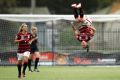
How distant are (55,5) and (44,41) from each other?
44.3 m

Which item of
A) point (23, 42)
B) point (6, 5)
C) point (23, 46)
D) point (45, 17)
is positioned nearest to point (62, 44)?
point (45, 17)

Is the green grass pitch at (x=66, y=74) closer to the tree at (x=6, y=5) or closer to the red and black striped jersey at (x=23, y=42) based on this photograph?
the red and black striped jersey at (x=23, y=42)

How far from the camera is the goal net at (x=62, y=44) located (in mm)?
41500

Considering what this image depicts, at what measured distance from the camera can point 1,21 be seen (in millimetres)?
41531

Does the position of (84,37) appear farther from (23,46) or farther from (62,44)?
(62,44)

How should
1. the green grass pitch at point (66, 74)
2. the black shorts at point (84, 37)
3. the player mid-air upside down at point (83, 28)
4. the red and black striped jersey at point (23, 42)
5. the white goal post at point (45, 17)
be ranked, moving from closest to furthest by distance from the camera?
the player mid-air upside down at point (83, 28), the black shorts at point (84, 37), the red and black striped jersey at point (23, 42), the green grass pitch at point (66, 74), the white goal post at point (45, 17)

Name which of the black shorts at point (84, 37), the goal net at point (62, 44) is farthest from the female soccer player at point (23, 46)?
the goal net at point (62, 44)

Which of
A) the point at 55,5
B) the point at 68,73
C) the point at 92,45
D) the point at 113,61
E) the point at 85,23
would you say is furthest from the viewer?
the point at 55,5

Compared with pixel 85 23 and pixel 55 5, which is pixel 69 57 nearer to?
pixel 85 23

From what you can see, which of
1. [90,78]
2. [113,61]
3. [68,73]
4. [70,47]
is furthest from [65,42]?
[90,78]

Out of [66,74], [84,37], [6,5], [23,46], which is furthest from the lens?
[6,5]

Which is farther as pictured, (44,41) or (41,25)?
(41,25)

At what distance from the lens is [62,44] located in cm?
4350

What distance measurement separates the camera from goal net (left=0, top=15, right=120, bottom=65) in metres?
41.5
